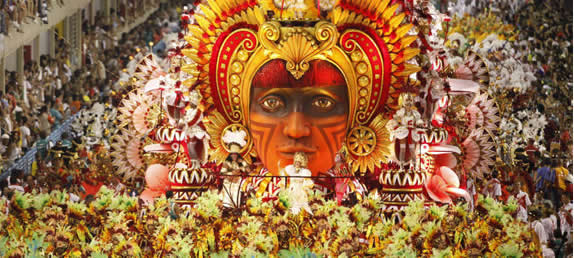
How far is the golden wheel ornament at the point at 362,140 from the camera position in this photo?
8.22 meters

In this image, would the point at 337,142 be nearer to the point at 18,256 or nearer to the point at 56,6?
the point at 18,256

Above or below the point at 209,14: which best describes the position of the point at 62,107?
above

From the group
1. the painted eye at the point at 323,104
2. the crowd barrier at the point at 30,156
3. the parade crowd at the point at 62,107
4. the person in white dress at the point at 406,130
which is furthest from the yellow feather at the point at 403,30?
the crowd barrier at the point at 30,156

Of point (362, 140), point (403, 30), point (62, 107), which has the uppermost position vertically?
point (62, 107)

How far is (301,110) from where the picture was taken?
8.03 meters

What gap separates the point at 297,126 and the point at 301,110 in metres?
0.13

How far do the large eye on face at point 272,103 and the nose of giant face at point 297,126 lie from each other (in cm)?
10

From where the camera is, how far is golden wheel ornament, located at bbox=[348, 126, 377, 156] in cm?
822

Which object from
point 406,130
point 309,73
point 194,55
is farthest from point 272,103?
point 406,130

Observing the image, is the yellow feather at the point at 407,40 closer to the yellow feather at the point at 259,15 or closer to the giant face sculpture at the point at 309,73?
the giant face sculpture at the point at 309,73

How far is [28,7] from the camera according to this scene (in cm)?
2056

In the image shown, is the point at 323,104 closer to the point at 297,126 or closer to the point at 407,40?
the point at 297,126

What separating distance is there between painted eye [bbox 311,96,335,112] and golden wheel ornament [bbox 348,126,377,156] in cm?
27

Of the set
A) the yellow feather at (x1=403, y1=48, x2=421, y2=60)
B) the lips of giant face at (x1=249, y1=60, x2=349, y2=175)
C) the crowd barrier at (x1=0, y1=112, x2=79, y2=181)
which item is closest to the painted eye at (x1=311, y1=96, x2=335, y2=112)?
the lips of giant face at (x1=249, y1=60, x2=349, y2=175)
